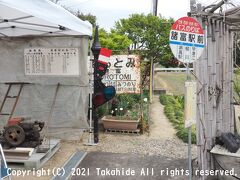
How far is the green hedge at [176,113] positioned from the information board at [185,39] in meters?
3.87

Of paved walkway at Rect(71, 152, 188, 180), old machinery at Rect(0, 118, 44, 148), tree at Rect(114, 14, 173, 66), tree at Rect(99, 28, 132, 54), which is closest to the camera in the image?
paved walkway at Rect(71, 152, 188, 180)

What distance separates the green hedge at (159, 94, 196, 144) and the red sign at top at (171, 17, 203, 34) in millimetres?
4029

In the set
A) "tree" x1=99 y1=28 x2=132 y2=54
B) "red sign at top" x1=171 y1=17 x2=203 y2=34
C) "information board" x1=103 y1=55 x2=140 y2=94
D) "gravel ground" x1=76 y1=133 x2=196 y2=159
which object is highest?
"tree" x1=99 y1=28 x2=132 y2=54

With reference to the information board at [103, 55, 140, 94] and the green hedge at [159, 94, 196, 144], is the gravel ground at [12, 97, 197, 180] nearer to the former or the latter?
the green hedge at [159, 94, 196, 144]

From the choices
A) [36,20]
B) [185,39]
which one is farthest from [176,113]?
[185,39]

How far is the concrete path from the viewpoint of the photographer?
31.6 feet

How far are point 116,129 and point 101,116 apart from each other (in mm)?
1161

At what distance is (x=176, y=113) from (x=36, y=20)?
654 cm

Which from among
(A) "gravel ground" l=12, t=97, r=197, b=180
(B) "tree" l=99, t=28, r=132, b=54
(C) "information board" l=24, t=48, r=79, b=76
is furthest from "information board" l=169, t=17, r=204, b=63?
(B) "tree" l=99, t=28, r=132, b=54

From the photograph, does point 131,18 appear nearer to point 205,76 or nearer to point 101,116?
point 101,116

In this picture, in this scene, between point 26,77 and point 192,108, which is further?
point 26,77

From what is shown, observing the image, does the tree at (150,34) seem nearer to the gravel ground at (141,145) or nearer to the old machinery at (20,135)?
the gravel ground at (141,145)

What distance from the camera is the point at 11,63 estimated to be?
29.8 ft

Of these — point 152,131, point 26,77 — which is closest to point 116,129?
point 152,131
